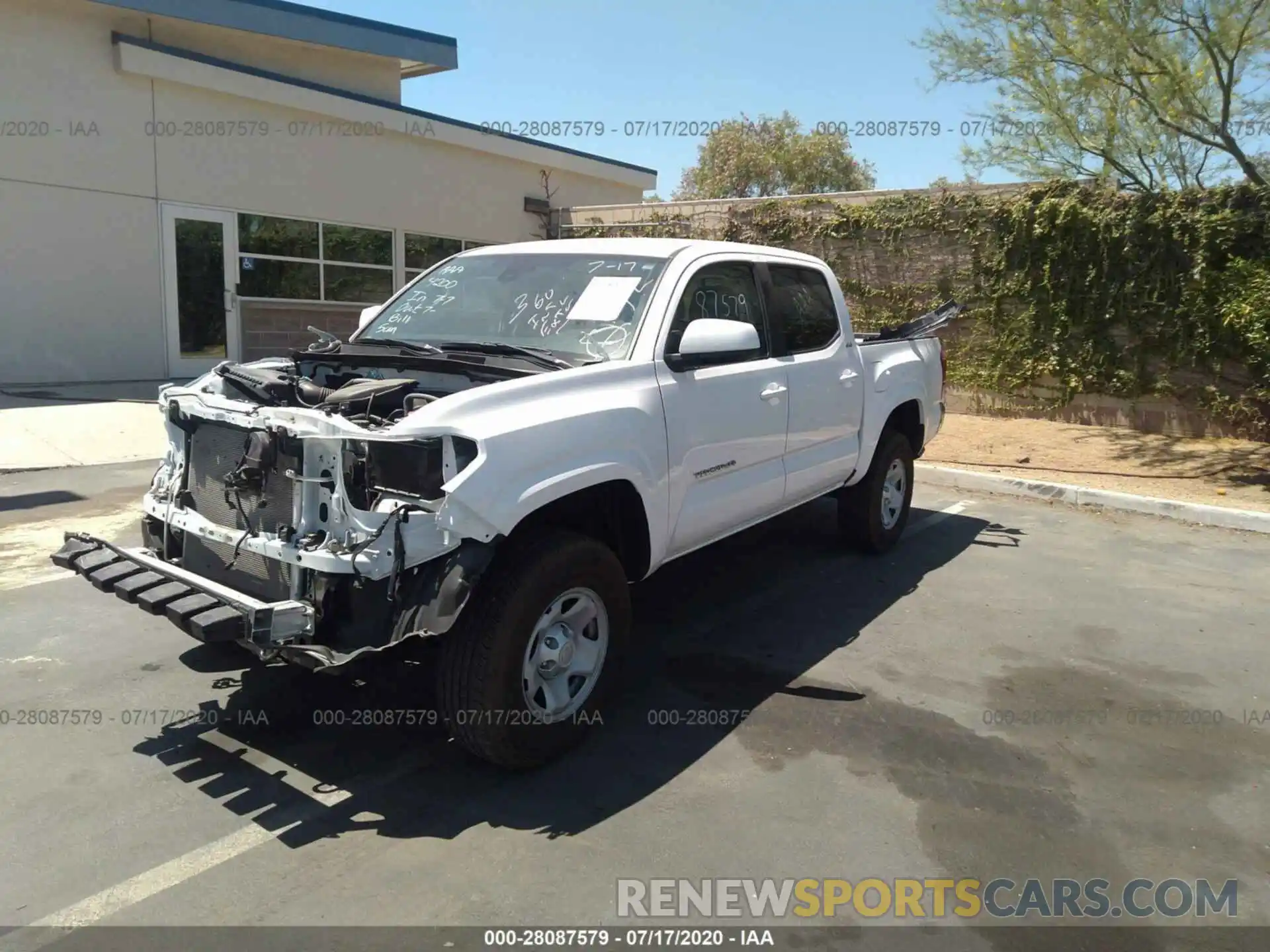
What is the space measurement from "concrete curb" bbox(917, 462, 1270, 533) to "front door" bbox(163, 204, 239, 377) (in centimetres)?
1066

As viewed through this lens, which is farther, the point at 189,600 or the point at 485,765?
the point at 485,765

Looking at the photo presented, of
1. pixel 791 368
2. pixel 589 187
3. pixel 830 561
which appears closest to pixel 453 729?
pixel 791 368

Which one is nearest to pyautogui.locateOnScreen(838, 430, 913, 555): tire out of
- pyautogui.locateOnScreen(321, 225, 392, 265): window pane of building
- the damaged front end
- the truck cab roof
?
the truck cab roof

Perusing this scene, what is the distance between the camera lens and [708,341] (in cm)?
423

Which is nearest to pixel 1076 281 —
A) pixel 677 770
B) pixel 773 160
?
pixel 677 770

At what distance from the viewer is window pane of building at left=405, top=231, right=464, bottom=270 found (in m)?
17.9

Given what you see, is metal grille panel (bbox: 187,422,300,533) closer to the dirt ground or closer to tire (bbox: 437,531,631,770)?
tire (bbox: 437,531,631,770)

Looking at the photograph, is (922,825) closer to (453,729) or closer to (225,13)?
(453,729)

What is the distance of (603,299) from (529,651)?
1755 mm

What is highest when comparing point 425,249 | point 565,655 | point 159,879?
point 425,249

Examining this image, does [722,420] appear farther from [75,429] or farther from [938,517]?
[75,429]

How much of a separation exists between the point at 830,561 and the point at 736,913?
3907 millimetres

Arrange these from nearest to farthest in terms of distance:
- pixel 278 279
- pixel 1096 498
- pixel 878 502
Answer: pixel 878 502
pixel 1096 498
pixel 278 279

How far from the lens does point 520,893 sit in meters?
3.00
